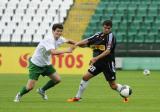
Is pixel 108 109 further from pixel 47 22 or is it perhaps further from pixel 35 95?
pixel 47 22

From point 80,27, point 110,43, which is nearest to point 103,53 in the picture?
point 110,43

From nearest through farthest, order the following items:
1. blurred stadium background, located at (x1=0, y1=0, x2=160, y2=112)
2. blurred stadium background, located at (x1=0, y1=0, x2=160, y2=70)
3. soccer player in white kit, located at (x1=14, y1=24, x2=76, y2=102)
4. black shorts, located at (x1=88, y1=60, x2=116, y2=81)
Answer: soccer player in white kit, located at (x1=14, y1=24, x2=76, y2=102)
black shorts, located at (x1=88, y1=60, x2=116, y2=81)
blurred stadium background, located at (x1=0, y1=0, x2=160, y2=112)
blurred stadium background, located at (x1=0, y1=0, x2=160, y2=70)

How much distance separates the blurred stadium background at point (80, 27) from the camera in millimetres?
→ 32156

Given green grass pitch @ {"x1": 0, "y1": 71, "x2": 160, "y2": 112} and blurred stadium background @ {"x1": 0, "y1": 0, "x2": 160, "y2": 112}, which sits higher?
blurred stadium background @ {"x1": 0, "y1": 0, "x2": 160, "y2": 112}

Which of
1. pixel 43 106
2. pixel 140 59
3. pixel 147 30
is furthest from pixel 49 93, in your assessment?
pixel 147 30

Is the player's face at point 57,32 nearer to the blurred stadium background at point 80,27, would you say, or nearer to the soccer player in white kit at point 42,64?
the soccer player in white kit at point 42,64

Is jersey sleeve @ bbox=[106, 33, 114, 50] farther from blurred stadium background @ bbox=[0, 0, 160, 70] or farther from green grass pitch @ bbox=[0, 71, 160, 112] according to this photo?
blurred stadium background @ bbox=[0, 0, 160, 70]

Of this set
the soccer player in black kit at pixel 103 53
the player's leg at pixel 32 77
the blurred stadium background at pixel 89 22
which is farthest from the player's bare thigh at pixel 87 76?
the blurred stadium background at pixel 89 22

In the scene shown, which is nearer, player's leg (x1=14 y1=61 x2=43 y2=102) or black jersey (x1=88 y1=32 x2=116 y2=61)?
black jersey (x1=88 y1=32 x2=116 y2=61)

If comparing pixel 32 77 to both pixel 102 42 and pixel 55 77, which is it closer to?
pixel 55 77

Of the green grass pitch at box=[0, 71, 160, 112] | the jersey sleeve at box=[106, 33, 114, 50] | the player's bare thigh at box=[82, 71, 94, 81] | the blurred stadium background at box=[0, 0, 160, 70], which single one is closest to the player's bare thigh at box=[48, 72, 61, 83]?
the green grass pitch at box=[0, 71, 160, 112]

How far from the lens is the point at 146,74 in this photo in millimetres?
29688

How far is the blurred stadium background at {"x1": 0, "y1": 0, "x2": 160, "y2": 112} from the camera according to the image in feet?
105

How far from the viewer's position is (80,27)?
3850 cm
